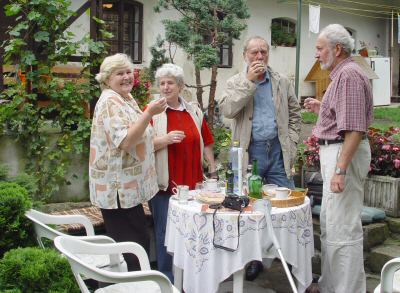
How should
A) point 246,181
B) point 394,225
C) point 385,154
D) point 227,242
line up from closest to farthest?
point 227,242 < point 246,181 < point 394,225 < point 385,154

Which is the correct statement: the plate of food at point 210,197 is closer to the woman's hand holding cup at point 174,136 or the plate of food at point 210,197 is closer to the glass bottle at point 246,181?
the glass bottle at point 246,181

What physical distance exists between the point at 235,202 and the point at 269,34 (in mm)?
10649

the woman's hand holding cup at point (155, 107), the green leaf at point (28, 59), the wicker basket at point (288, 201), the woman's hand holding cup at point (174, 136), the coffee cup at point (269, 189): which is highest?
the green leaf at point (28, 59)

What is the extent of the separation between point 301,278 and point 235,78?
1.62 meters

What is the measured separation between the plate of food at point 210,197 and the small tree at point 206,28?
4513 mm

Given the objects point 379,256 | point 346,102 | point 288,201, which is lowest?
point 379,256

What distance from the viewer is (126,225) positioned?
12.2 feet

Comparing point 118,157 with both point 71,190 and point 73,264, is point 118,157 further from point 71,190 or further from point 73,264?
point 71,190

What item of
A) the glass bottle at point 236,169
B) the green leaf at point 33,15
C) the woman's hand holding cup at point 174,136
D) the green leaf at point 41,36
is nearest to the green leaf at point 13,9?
the green leaf at point 33,15

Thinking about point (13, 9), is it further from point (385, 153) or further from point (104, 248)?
point (385, 153)

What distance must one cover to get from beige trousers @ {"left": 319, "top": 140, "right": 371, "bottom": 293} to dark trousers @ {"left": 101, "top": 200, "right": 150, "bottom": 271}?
52.2 inches

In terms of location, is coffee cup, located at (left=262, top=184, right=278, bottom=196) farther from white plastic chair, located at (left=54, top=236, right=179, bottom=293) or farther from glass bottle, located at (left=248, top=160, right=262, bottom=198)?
white plastic chair, located at (left=54, top=236, right=179, bottom=293)

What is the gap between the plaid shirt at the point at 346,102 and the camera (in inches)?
136

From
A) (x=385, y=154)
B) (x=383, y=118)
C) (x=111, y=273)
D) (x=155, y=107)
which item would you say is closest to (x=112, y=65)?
(x=155, y=107)
